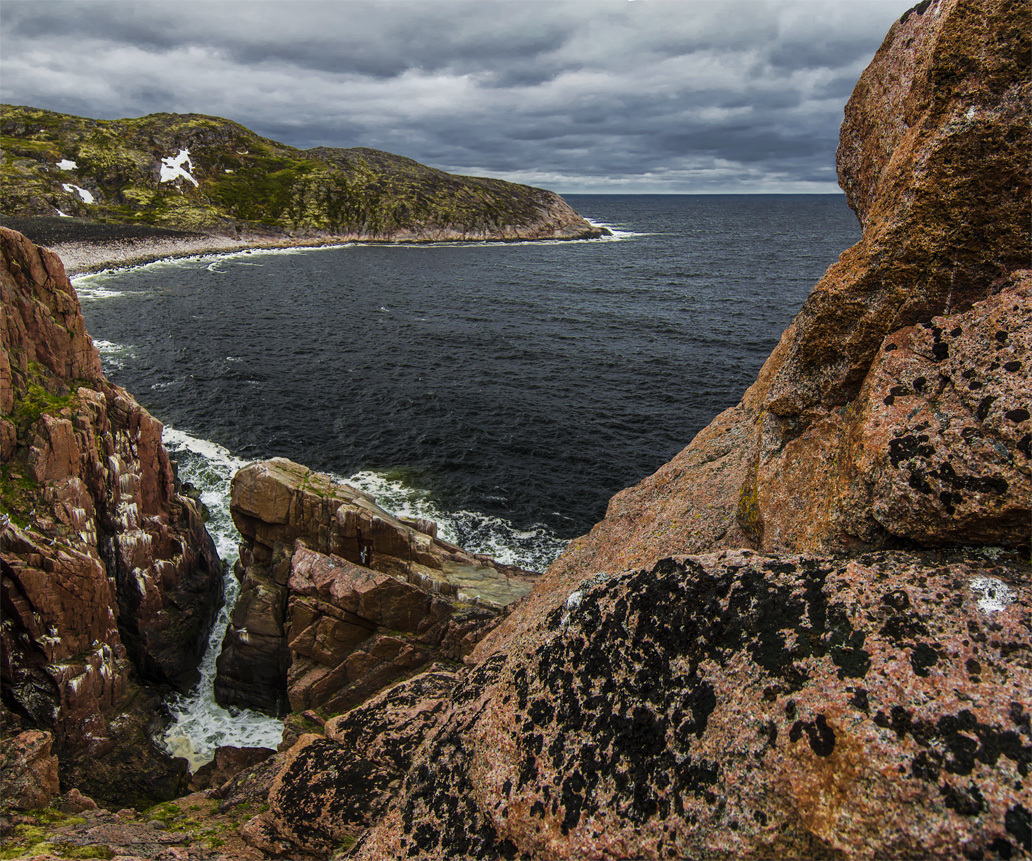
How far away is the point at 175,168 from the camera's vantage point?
602ft

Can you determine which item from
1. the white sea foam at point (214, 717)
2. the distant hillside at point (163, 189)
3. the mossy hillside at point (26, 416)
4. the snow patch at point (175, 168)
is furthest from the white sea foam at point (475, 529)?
the snow patch at point (175, 168)

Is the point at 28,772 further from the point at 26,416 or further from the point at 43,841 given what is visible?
the point at 26,416

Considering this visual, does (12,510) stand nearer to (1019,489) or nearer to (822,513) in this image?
(822,513)

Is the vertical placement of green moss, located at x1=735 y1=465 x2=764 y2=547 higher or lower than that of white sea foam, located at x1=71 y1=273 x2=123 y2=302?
lower

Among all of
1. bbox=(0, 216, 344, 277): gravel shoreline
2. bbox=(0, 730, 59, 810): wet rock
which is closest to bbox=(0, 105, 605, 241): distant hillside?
bbox=(0, 216, 344, 277): gravel shoreline

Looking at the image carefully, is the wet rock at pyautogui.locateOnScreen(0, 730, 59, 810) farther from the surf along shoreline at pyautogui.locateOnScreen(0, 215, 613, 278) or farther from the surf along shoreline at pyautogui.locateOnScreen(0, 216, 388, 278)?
the surf along shoreline at pyautogui.locateOnScreen(0, 216, 388, 278)

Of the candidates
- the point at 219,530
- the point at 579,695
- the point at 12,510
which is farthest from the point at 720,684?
the point at 219,530

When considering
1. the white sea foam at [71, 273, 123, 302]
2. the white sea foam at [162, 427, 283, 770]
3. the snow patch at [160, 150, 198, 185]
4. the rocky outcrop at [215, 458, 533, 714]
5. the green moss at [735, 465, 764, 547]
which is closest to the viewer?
the green moss at [735, 465, 764, 547]

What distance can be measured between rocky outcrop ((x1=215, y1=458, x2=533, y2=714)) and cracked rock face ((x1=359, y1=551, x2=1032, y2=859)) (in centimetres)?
1294

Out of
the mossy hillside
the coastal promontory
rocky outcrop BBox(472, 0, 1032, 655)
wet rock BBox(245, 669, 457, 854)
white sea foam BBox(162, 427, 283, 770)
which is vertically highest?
the coastal promontory

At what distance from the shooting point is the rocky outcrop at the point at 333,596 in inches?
893

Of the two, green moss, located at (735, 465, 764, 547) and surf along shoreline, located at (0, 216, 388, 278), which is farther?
surf along shoreline, located at (0, 216, 388, 278)

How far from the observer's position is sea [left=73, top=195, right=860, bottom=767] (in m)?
41.5

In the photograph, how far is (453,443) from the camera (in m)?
49.7
